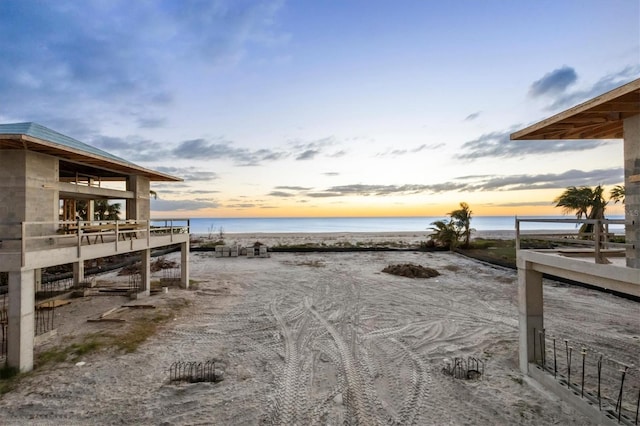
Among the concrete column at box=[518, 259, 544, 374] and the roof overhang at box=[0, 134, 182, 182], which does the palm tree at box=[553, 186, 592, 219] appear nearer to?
the concrete column at box=[518, 259, 544, 374]

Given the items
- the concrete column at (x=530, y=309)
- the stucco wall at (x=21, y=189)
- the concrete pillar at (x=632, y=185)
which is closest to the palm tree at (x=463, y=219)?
the concrete column at (x=530, y=309)

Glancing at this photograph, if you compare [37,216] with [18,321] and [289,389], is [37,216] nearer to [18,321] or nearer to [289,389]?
[18,321]

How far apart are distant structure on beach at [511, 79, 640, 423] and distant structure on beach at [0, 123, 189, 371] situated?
40.4 feet

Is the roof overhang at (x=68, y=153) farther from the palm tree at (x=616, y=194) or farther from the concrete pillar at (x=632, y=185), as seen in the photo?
the palm tree at (x=616, y=194)

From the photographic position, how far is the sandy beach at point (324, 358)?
593 cm

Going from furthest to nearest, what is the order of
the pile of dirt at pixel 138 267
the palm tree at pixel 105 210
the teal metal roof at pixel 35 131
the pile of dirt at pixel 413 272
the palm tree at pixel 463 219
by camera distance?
the palm tree at pixel 463 219, the palm tree at pixel 105 210, the pile of dirt at pixel 138 267, the pile of dirt at pixel 413 272, the teal metal roof at pixel 35 131

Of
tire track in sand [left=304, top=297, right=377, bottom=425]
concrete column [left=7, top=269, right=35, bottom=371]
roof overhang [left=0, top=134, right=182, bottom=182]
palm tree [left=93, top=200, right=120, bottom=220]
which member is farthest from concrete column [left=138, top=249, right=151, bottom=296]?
palm tree [left=93, top=200, right=120, bottom=220]

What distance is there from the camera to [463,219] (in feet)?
104

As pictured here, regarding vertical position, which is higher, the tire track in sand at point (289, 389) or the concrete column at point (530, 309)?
the concrete column at point (530, 309)

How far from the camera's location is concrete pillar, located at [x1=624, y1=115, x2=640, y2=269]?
5.18m

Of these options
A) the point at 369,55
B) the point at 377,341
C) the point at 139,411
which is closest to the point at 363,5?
the point at 369,55

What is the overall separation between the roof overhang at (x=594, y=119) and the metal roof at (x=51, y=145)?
12944 mm

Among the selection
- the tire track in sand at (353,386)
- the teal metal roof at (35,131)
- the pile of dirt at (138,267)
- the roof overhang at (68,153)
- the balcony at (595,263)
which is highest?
the teal metal roof at (35,131)

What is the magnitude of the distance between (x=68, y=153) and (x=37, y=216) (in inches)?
91.5
